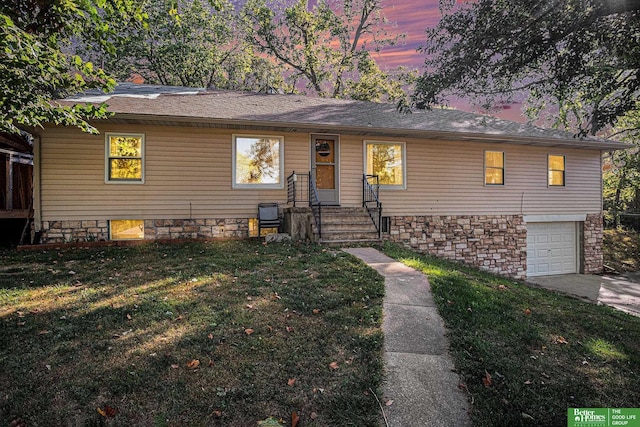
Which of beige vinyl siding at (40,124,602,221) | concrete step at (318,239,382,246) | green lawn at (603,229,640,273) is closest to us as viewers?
concrete step at (318,239,382,246)

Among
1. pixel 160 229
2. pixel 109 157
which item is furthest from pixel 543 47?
pixel 109 157

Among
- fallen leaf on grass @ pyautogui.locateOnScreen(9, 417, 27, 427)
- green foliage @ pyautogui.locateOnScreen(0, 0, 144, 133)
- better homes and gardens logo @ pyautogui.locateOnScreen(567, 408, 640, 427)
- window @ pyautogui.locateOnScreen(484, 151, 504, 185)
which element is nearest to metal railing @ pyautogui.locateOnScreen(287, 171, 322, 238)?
green foliage @ pyautogui.locateOnScreen(0, 0, 144, 133)

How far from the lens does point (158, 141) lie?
326 inches

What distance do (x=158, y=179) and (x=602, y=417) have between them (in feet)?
29.6

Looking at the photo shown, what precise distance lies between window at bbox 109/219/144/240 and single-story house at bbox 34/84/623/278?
26mm

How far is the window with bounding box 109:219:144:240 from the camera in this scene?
8.26 metres

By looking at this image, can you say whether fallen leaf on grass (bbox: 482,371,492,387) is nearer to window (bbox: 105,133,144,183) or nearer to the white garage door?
window (bbox: 105,133,144,183)

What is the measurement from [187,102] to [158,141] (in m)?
1.44

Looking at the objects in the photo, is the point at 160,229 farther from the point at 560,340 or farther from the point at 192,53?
the point at 192,53

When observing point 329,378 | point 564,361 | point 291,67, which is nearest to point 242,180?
point 329,378

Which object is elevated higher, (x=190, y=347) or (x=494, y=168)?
(x=494, y=168)

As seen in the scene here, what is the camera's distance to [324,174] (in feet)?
31.6

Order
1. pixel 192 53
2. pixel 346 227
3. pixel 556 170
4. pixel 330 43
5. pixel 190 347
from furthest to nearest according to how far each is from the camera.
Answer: pixel 330 43 < pixel 192 53 < pixel 556 170 < pixel 346 227 < pixel 190 347

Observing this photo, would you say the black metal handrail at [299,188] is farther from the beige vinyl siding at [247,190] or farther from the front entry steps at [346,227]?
the front entry steps at [346,227]
